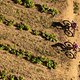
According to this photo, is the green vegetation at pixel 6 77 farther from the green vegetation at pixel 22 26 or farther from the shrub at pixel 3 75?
the green vegetation at pixel 22 26

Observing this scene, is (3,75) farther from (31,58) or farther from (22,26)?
(22,26)

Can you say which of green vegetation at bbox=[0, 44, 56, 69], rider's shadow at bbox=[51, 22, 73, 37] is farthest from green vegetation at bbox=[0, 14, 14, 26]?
rider's shadow at bbox=[51, 22, 73, 37]

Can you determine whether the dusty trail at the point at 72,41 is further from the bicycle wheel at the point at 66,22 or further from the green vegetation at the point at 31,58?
the green vegetation at the point at 31,58

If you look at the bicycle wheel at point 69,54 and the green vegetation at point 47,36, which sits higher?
the green vegetation at point 47,36

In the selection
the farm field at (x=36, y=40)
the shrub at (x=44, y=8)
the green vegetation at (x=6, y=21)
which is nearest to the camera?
the farm field at (x=36, y=40)

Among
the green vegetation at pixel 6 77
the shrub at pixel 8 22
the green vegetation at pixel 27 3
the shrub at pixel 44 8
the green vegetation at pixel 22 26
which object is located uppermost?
the green vegetation at pixel 27 3

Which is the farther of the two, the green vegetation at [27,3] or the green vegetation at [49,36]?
the green vegetation at [27,3]

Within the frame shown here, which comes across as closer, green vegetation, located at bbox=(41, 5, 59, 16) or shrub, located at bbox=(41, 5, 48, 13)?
shrub, located at bbox=(41, 5, 48, 13)

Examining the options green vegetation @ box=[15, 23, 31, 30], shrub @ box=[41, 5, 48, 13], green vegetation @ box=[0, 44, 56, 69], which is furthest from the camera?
shrub @ box=[41, 5, 48, 13]

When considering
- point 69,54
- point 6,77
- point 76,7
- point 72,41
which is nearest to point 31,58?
point 6,77

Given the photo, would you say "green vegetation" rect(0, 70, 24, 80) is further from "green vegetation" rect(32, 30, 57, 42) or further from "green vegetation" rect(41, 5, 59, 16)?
"green vegetation" rect(41, 5, 59, 16)

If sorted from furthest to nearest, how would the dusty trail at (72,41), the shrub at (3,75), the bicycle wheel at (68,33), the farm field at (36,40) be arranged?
the bicycle wheel at (68,33) < the dusty trail at (72,41) < the farm field at (36,40) < the shrub at (3,75)

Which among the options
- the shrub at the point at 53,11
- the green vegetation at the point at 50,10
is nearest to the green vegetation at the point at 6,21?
the green vegetation at the point at 50,10
